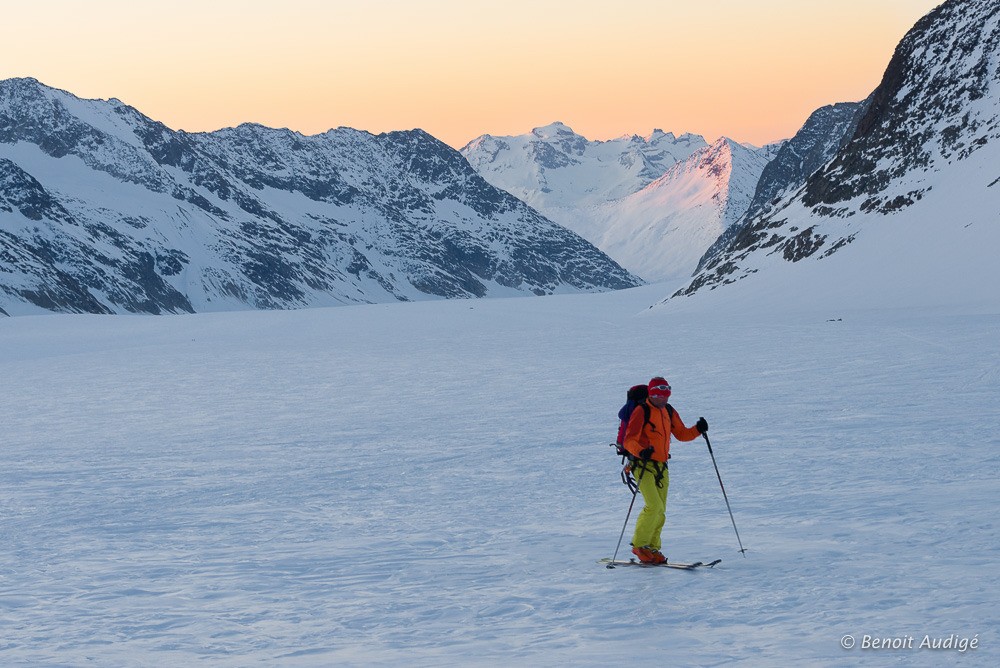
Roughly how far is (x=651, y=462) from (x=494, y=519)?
277cm

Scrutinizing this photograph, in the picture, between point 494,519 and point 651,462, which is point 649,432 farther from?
point 494,519

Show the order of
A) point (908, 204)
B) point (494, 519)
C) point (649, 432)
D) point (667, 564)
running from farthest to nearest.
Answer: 1. point (908, 204)
2. point (494, 519)
3. point (649, 432)
4. point (667, 564)

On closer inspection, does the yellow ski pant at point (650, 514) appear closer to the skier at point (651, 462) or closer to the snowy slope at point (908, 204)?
the skier at point (651, 462)

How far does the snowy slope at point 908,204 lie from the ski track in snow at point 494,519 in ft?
81.2

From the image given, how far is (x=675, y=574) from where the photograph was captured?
10.1 metres

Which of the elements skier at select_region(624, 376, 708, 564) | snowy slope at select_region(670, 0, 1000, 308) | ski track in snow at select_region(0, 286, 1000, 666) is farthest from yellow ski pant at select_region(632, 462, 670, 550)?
snowy slope at select_region(670, 0, 1000, 308)

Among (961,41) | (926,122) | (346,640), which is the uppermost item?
(961,41)

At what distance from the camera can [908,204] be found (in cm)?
6297

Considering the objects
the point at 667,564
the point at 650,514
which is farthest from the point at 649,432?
the point at 667,564

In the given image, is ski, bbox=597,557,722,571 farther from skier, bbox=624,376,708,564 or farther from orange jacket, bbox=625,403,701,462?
orange jacket, bbox=625,403,701,462

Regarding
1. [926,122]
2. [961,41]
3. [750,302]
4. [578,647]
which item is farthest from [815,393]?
[961,41]

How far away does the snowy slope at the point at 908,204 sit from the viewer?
5359 centimetres

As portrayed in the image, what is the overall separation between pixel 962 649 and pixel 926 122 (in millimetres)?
67150

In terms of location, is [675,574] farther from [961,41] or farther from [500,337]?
[961,41]
